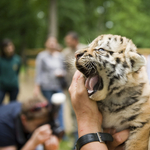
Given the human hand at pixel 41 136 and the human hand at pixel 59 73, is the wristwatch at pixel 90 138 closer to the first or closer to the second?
the human hand at pixel 41 136

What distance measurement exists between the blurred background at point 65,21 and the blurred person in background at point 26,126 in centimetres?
1002

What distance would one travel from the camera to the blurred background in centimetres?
1475

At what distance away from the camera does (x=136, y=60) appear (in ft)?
5.15

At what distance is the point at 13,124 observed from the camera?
2.69m

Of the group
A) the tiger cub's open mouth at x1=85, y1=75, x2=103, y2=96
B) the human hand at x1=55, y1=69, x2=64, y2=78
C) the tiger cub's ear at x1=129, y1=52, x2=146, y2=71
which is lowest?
the tiger cub's open mouth at x1=85, y1=75, x2=103, y2=96

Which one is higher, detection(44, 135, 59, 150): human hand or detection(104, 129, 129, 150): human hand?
detection(44, 135, 59, 150): human hand

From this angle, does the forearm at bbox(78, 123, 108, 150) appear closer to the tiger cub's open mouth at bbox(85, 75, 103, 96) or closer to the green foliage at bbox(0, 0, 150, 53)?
the tiger cub's open mouth at bbox(85, 75, 103, 96)

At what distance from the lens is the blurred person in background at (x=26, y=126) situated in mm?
2559

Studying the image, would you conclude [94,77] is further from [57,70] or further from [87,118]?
[57,70]

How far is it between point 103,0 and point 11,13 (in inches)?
445

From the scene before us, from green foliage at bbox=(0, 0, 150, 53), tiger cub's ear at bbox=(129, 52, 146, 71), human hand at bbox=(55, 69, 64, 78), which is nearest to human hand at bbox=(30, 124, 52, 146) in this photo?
tiger cub's ear at bbox=(129, 52, 146, 71)

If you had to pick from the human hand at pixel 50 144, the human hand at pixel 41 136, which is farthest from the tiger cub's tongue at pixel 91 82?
the human hand at pixel 50 144

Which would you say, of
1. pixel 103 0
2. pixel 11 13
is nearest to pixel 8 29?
pixel 11 13

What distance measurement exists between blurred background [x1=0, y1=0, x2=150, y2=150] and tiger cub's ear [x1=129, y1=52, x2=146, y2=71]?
11.4 m
